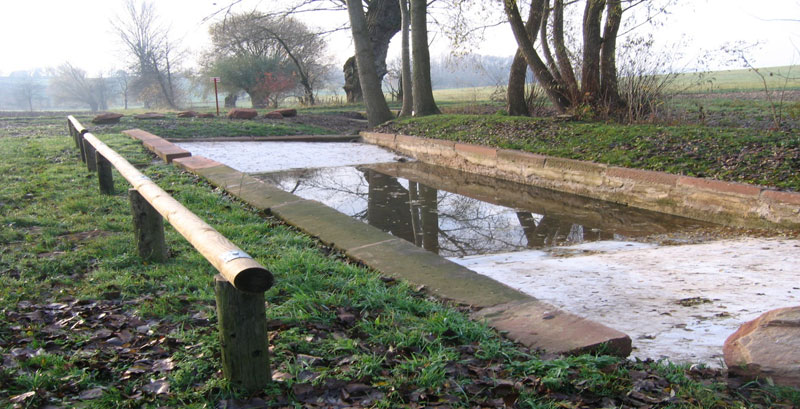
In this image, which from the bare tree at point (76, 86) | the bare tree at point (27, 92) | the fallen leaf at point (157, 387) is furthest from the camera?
the bare tree at point (76, 86)

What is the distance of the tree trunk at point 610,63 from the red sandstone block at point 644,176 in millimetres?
3454

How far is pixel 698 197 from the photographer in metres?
5.66

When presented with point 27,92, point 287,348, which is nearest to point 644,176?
point 287,348

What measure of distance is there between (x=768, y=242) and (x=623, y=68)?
596 cm

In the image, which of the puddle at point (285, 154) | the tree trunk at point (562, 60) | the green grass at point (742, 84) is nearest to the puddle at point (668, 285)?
the green grass at point (742, 84)

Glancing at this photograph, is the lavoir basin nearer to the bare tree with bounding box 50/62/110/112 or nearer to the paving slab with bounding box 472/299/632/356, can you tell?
the paving slab with bounding box 472/299/632/356

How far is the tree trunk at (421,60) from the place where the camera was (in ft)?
41.1

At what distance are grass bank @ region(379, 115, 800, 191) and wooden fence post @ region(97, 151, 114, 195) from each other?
5427mm

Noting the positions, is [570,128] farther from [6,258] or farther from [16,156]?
[16,156]

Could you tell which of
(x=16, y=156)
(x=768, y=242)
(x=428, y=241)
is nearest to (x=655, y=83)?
(x=768, y=242)

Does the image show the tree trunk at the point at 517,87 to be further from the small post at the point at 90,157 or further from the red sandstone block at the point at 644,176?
the small post at the point at 90,157

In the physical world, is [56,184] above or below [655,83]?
below

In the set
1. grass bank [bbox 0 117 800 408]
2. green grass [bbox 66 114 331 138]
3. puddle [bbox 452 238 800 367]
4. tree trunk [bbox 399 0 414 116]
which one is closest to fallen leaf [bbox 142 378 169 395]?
grass bank [bbox 0 117 800 408]

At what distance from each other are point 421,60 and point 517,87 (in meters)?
2.49
